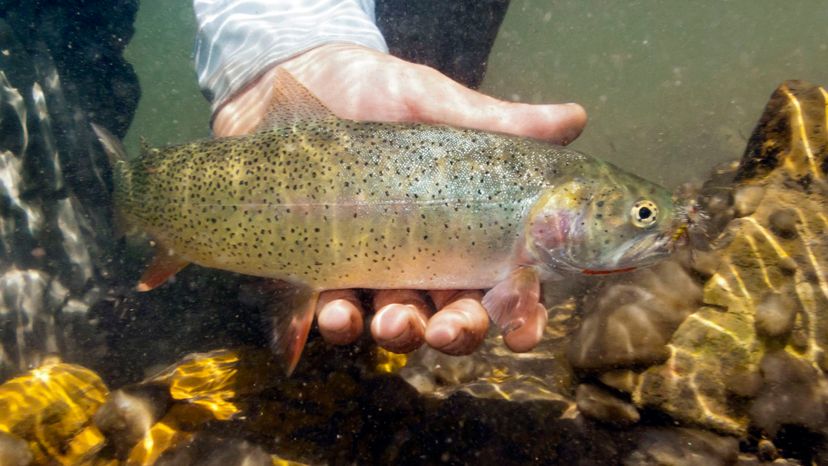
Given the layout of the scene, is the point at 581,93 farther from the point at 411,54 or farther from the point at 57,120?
the point at 57,120

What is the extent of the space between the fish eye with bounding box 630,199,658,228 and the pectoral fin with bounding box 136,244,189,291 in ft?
10.6

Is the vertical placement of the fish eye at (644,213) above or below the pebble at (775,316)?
above

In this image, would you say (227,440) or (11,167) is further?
(11,167)

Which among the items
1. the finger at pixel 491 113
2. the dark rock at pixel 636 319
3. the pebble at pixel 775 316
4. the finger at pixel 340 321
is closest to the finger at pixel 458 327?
the finger at pixel 340 321

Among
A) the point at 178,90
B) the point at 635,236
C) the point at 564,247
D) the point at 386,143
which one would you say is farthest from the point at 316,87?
the point at 178,90

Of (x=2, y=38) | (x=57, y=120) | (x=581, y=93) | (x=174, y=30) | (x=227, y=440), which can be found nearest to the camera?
(x=227, y=440)

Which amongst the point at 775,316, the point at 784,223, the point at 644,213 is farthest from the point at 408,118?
the point at 784,223

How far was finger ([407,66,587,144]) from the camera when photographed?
3.22m

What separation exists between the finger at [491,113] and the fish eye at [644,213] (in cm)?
93

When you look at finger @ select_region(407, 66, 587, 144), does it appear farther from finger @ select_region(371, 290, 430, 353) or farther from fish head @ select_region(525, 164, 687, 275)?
finger @ select_region(371, 290, 430, 353)

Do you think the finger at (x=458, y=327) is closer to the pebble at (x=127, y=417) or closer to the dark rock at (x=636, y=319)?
the dark rock at (x=636, y=319)

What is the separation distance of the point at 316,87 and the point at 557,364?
148 inches

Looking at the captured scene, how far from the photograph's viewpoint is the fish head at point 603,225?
104 inches

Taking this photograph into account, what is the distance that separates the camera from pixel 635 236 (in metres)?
2.64
